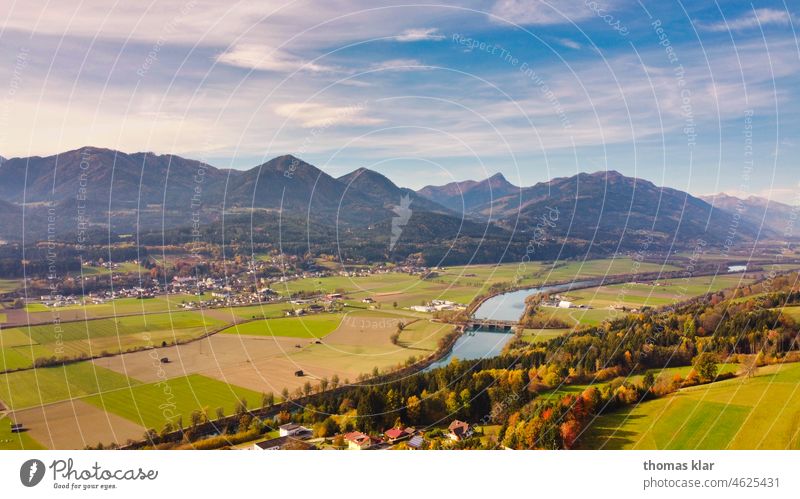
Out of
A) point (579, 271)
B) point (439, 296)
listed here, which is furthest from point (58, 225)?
point (579, 271)

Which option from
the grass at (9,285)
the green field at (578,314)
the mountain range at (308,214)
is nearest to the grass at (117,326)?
the mountain range at (308,214)

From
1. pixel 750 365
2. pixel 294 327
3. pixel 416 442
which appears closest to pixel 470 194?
pixel 294 327

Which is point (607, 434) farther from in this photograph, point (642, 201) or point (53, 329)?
point (642, 201)

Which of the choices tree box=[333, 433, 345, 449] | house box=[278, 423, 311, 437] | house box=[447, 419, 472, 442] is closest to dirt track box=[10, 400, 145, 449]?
house box=[278, 423, 311, 437]

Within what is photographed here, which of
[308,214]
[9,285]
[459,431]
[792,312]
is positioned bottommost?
[459,431]

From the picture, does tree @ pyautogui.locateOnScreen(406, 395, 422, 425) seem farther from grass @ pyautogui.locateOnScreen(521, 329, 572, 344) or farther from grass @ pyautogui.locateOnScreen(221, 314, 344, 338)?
grass @ pyautogui.locateOnScreen(221, 314, 344, 338)

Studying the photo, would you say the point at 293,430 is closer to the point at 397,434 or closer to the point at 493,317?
the point at 397,434
